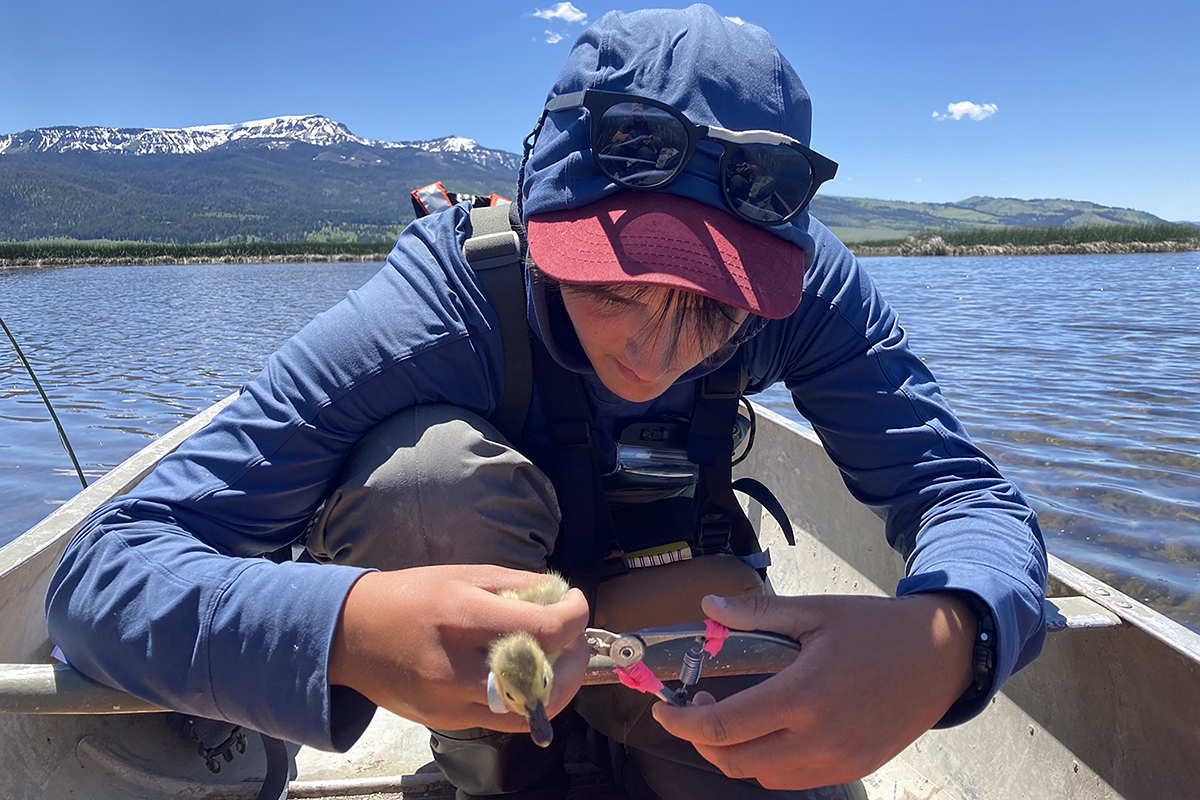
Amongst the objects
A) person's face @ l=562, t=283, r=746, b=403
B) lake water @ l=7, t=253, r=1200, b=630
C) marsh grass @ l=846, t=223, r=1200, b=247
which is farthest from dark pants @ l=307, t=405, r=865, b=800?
marsh grass @ l=846, t=223, r=1200, b=247

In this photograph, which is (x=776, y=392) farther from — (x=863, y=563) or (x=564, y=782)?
(x=564, y=782)

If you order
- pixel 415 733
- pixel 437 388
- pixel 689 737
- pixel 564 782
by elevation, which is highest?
pixel 437 388

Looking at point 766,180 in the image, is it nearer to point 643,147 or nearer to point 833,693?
point 643,147

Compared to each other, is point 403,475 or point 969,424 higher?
point 403,475

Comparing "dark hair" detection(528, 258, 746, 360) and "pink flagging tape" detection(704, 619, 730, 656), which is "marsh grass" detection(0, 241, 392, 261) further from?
"pink flagging tape" detection(704, 619, 730, 656)

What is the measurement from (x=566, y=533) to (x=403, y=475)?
0.45 metres

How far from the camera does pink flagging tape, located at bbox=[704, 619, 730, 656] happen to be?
1087 mm

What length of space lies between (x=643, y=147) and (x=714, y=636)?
803 millimetres

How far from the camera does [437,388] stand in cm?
147

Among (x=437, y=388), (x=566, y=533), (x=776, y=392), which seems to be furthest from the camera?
(x=776, y=392)

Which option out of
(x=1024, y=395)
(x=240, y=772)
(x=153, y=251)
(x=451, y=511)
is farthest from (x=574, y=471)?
(x=153, y=251)

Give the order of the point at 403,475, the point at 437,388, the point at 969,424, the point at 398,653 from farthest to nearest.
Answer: the point at 969,424, the point at 437,388, the point at 403,475, the point at 398,653

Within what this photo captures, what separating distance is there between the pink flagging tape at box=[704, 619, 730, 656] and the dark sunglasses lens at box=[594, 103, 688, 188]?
720 millimetres

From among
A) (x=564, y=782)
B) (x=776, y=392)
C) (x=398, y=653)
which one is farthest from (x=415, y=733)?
(x=776, y=392)
